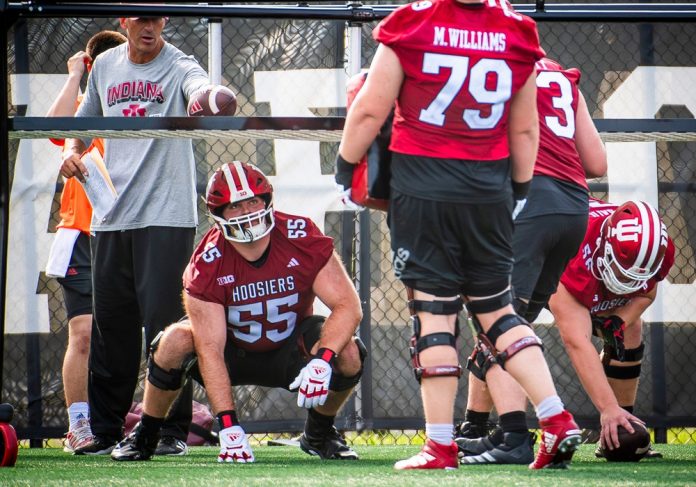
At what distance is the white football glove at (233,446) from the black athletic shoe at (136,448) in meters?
0.43

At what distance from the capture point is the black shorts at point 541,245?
376cm

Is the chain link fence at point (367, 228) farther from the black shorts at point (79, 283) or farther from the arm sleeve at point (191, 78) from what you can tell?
the arm sleeve at point (191, 78)

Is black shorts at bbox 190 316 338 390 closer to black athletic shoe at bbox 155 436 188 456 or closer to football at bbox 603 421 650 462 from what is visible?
black athletic shoe at bbox 155 436 188 456

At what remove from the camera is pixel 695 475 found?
324cm

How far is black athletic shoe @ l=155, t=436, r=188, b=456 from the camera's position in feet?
15.2

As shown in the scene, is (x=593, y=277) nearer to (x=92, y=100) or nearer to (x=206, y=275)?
(x=206, y=275)

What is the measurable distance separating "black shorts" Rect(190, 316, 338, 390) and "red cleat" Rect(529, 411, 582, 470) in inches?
49.0

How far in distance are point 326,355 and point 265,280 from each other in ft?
1.36

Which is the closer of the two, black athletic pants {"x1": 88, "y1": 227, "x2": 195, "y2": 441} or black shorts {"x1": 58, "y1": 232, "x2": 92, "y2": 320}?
black athletic pants {"x1": 88, "y1": 227, "x2": 195, "y2": 441}

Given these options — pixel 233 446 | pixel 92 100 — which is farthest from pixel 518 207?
pixel 92 100

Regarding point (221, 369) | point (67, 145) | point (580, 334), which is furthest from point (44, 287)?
point (580, 334)

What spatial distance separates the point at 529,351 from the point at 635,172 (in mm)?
3247

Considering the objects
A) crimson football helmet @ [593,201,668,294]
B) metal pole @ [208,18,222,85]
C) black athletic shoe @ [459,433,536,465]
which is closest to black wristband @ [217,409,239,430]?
black athletic shoe @ [459,433,536,465]

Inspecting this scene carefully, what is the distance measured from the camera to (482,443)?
3896mm
